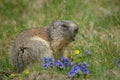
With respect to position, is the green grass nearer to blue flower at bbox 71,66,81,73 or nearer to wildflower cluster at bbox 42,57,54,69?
wildflower cluster at bbox 42,57,54,69

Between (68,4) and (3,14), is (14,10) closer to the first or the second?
(3,14)

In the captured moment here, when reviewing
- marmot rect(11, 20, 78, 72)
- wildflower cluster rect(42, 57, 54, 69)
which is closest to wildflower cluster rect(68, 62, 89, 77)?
wildflower cluster rect(42, 57, 54, 69)

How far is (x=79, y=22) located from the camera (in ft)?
34.9

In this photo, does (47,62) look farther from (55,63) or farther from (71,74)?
(71,74)

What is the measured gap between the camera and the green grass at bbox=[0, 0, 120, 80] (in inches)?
330

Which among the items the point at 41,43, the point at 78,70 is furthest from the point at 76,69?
the point at 41,43

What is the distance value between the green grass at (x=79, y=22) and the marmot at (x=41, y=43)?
13.8 inches

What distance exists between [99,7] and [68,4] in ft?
2.47

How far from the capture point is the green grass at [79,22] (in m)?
8.38

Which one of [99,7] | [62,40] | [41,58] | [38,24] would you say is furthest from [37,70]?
[99,7]

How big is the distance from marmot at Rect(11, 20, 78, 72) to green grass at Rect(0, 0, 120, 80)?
0.35 m

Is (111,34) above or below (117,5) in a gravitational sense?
below

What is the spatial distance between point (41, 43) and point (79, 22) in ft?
7.87

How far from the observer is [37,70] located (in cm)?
779
